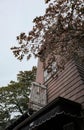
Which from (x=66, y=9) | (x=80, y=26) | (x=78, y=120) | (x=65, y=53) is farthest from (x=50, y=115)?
(x=66, y=9)

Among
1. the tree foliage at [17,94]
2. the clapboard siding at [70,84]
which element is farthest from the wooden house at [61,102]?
the tree foliage at [17,94]

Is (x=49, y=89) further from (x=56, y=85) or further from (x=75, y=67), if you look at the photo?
(x=75, y=67)

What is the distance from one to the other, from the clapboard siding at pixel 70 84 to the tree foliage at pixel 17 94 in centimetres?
1434

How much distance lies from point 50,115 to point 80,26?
3.30m

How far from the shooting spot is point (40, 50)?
703 centimetres

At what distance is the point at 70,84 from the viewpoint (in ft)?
25.8

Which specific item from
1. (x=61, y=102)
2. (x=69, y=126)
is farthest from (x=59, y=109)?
(x=69, y=126)

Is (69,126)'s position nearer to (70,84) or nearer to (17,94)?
(70,84)

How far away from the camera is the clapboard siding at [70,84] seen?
7090 millimetres

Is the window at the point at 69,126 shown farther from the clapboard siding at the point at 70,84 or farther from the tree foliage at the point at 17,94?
the tree foliage at the point at 17,94

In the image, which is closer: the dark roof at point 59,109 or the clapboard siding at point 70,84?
the dark roof at point 59,109

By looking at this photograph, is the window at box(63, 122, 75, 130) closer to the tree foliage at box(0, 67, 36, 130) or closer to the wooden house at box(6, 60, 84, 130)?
the wooden house at box(6, 60, 84, 130)

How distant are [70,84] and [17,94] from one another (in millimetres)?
16961

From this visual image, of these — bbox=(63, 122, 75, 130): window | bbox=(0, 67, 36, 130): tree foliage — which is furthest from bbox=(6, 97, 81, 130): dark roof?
bbox=(0, 67, 36, 130): tree foliage
